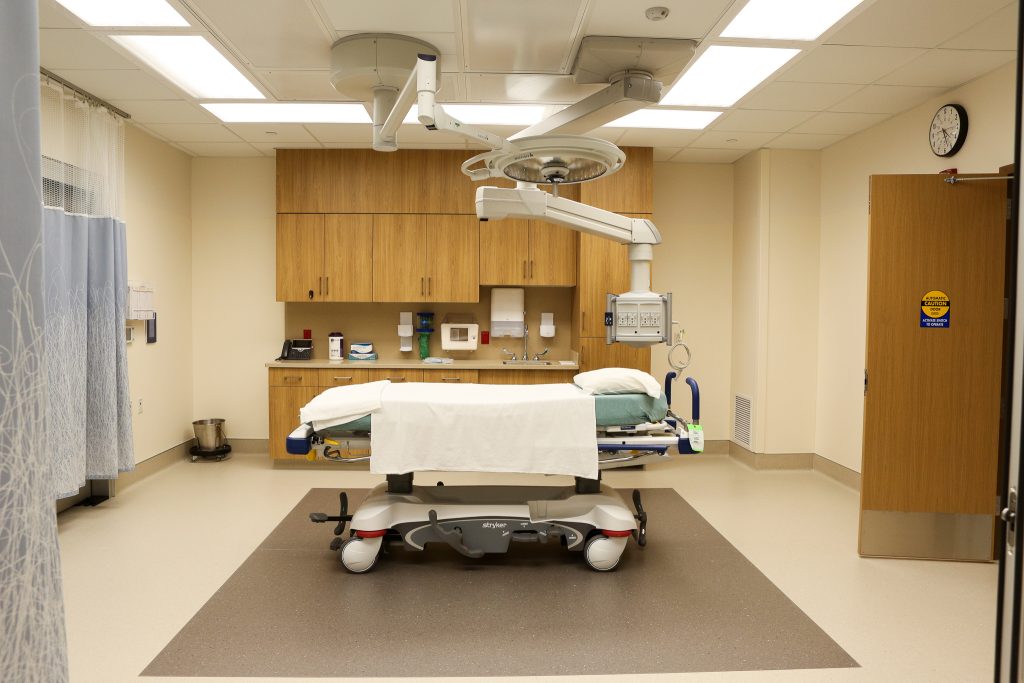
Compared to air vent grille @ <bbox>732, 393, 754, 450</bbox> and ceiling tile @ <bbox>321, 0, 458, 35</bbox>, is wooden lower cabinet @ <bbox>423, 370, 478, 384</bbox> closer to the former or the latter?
air vent grille @ <bbox>732, 393, 754, 450</bbox>

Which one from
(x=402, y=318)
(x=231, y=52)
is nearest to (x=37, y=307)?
(x=231, y=52)

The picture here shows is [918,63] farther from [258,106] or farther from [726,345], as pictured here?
[258,106]

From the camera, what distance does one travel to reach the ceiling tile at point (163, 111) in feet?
14.6

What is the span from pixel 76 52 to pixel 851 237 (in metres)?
5.27

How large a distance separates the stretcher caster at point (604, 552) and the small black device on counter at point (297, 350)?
11.3ft

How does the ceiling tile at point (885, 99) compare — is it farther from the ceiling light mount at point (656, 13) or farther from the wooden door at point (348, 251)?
the wooden door at point (348, 251)

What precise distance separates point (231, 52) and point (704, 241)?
428 centimetres

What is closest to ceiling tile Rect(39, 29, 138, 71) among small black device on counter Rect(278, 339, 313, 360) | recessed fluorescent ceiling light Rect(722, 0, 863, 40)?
small black device on counter Rect(278, 339, 313, 360)

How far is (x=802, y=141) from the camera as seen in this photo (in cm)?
534

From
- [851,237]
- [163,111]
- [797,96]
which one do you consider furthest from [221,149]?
[851,237]

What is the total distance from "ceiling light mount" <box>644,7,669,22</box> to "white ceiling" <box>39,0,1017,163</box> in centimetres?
3

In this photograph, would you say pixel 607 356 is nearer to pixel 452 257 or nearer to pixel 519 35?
pixel 452 257

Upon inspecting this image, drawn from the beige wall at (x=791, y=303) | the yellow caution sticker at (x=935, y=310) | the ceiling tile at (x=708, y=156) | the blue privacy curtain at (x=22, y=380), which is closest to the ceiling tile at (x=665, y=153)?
the ceiling tile at (x=708, y=156)

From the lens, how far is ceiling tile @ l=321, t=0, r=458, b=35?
121 inches
